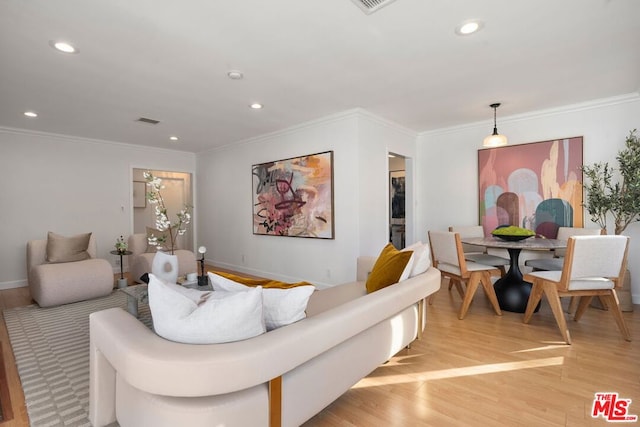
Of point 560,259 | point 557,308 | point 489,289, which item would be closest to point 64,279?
point 489,289

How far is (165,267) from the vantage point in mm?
2967

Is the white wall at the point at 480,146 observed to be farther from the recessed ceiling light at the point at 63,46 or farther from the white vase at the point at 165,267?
the recessed ceiling light at the point at 63,46

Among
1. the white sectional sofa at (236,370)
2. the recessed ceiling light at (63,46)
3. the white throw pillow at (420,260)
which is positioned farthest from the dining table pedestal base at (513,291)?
the recessed ceiling light at (63,46)

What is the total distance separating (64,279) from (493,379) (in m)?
4.41

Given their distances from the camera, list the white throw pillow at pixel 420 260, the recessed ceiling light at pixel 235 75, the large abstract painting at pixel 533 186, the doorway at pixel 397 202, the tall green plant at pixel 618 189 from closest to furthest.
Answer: the white throw pillow at pixel 420 260 < the recessed ceiling light at pixel 235 75 < the tall green plant at pixel 618 189 < the large abstract painting at pixel 533 186 < the doorway at pixel 397 202

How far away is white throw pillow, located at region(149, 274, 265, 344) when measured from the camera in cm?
124

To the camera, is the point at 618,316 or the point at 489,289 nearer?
the point at 618,316

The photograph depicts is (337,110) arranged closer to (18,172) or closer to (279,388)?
(279,388)

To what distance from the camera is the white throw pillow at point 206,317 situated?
1.24 metres

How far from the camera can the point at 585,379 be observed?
2117 mm

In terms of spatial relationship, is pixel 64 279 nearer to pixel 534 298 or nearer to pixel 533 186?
pixel 534 298

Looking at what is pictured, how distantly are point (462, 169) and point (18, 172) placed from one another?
669 centimetres

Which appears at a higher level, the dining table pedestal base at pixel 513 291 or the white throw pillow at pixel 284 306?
the white throw pillow at pixel 284 306

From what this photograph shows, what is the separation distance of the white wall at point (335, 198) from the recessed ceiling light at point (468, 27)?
5.93 feet
